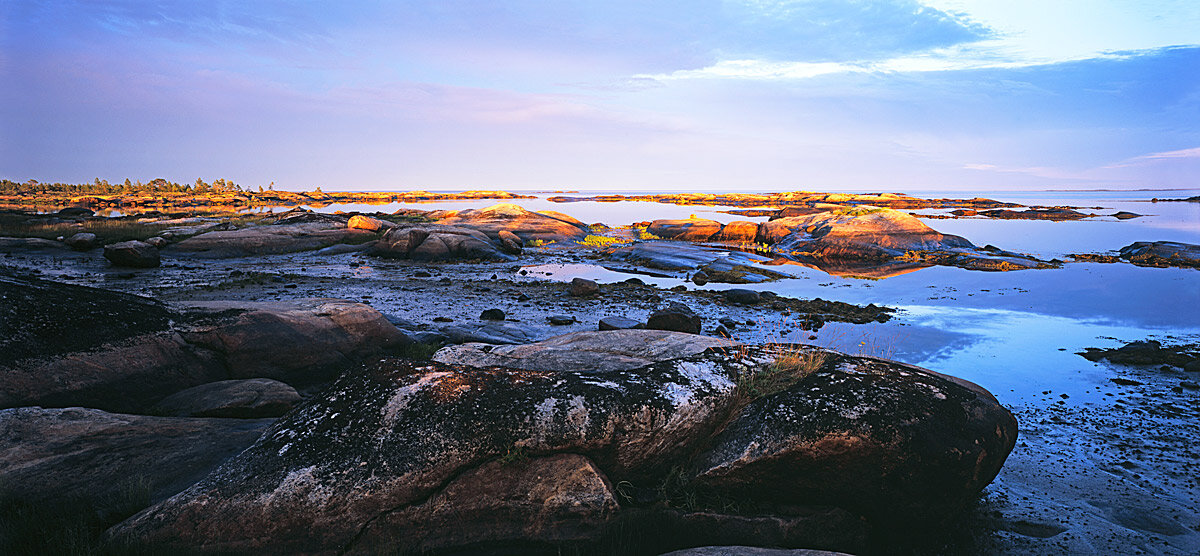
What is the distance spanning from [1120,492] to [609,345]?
7.10 m

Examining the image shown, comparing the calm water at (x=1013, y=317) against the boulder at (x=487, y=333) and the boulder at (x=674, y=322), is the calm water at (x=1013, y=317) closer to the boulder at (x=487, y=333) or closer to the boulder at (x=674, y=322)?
the boulder at (x=674, y=322)

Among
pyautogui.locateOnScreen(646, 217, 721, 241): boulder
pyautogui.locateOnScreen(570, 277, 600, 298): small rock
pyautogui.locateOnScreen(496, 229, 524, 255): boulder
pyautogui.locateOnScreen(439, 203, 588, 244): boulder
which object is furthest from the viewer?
pyautogui.locateOnScreen(646, 217, 721, 241): boulder

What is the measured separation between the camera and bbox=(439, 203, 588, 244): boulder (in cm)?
4566

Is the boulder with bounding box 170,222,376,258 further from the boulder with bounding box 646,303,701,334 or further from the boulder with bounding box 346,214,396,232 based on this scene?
the boulder with bounding box 646,303,701,334

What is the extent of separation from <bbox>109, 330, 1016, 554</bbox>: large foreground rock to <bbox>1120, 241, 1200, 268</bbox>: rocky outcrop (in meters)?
35.8

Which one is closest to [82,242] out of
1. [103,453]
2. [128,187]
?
[103,453]

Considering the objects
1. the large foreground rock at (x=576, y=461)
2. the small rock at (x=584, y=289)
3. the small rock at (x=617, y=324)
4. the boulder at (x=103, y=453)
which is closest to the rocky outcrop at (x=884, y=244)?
the small rock at (x=584, y=289)

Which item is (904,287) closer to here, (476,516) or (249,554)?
(476,516)

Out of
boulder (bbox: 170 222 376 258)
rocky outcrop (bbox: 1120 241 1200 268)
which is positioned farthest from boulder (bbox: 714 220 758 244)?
boulder (bbox: 170 222 376 258)

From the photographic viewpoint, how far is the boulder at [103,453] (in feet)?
18.6

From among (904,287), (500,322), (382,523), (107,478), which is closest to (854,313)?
(904,287)

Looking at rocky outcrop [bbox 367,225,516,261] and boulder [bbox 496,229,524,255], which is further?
boulder [bbox 496,229,524,255]

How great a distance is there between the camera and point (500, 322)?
1772 cm

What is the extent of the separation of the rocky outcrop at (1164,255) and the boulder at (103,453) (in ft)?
140
